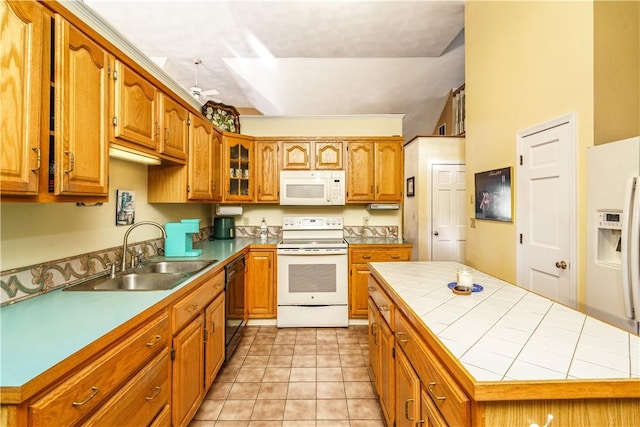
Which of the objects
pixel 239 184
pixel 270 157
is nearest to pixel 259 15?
pixel 270 157

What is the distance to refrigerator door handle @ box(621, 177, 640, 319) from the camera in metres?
1.22

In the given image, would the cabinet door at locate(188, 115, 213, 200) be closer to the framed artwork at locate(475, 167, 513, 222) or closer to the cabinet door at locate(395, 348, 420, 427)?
the cabinet door at locate(395, 348, 420, 427)

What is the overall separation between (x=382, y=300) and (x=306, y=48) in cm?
284

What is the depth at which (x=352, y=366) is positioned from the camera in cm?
235

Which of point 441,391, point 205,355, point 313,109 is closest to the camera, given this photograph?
point 441,391

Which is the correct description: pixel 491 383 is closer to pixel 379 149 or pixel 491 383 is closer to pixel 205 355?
pixel 205 355

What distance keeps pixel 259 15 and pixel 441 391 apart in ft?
10.2

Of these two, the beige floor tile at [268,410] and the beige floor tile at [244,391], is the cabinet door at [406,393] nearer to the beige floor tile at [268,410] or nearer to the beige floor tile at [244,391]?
the beige floor tile at [268,410]

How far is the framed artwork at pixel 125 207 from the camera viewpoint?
6.44 ft

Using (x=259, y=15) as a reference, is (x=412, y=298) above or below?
below

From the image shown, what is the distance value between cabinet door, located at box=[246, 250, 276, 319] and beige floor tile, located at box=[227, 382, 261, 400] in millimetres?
1031

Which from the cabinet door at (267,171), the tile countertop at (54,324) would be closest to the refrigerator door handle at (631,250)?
the tile countertop at (54,324)

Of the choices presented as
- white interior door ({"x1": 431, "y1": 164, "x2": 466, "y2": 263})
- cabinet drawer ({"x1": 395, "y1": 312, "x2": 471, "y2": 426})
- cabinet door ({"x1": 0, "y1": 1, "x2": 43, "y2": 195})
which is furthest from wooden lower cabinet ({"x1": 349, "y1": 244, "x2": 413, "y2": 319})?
cabinet door ({"x1": 0, "y1": 1, "x2": 43, "y2": 195})

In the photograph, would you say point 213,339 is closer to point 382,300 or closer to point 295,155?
point 382,300
